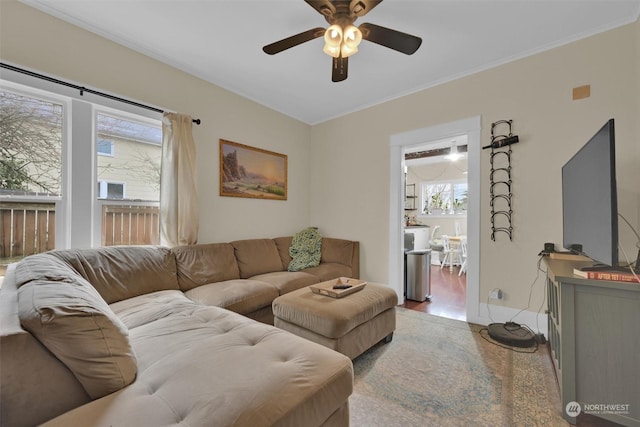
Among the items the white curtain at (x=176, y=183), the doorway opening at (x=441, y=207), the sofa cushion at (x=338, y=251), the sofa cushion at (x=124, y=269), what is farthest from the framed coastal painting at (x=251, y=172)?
the doorway opening at (x=441, y=207)

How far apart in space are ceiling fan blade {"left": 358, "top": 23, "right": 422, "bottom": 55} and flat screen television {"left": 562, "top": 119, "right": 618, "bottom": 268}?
1.15 m

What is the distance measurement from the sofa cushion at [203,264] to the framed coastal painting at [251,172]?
0.77m

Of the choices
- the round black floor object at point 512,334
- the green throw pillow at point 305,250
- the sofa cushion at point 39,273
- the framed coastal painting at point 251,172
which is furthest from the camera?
the green throw pillow at point 305,250

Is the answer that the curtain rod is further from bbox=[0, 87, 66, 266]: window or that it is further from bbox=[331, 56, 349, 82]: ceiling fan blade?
bbox=[331, 56, 349, 82]: ceiling fan blade

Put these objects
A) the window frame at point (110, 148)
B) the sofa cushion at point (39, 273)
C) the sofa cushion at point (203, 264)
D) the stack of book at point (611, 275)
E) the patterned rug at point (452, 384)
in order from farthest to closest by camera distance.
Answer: the sofa cushion at point (203, 264)
the window frame at point (110, 148)
the patterned rug at point (452, 384)
the stack of book at point (611, 275)
the sofa cushion at point (39, 273)

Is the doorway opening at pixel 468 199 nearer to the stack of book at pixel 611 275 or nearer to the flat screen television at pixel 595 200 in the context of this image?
the flat screen television at pixel 595 200

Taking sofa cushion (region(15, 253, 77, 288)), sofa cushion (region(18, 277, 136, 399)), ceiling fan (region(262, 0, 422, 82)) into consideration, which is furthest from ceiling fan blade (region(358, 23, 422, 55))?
sofa cushion (region(15, 253, 77, 288))

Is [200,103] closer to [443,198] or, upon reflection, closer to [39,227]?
[39,227]

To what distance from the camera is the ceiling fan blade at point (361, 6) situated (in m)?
1.55

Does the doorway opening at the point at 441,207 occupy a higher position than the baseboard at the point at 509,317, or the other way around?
the doorway opening at the point at 441,207

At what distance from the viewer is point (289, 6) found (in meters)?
1.95

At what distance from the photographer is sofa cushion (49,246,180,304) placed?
1.94 metres

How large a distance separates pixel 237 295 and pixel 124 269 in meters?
0.92

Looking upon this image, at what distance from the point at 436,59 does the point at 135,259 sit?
3372 mm
